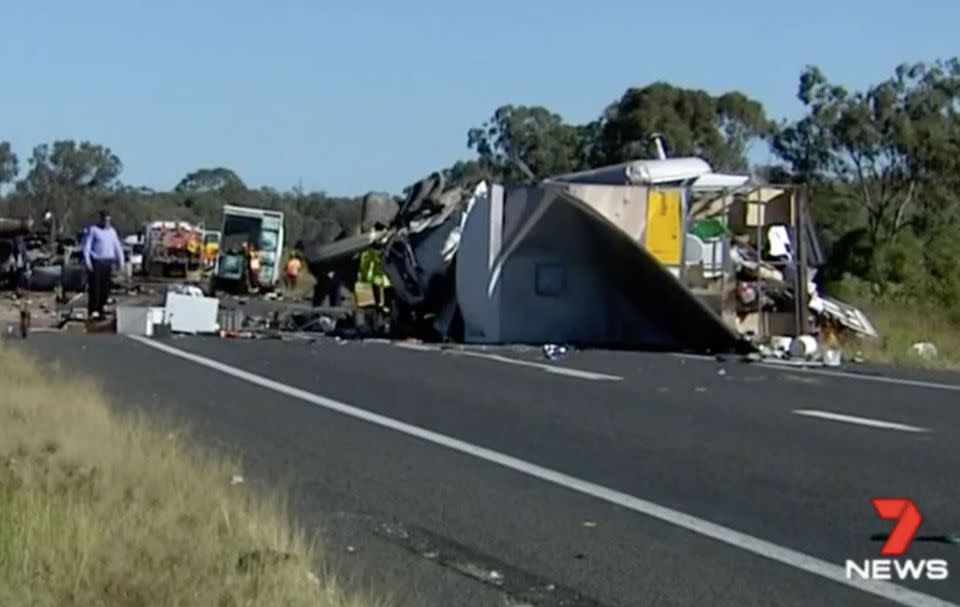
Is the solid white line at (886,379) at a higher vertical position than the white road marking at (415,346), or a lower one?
higher

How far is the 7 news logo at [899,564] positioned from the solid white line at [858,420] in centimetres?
410

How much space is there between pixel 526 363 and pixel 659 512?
10.8m

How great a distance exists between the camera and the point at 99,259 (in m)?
28.4

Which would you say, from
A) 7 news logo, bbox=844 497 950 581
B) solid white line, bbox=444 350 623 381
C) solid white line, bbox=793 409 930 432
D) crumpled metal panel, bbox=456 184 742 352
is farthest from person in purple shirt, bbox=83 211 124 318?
7 news logo, bbox=844 497 950 581

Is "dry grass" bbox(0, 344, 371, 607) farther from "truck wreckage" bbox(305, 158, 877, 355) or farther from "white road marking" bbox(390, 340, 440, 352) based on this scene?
"truck wreckage" bbox(305, 158, 877, 355)

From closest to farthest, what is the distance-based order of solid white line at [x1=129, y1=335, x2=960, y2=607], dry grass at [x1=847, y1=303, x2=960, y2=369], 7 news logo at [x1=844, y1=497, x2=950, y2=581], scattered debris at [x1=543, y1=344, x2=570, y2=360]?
solid white line at [x1=129, y1=335, x2=960, y2=607] < 7 news logo at [x1=844, y1=497, x2=950, y2=581] < scattered debris at [x1=543, y1=344, x2=570, y2=360] < dry grass at [x1=847, y1=303, x2=960, y2=369]

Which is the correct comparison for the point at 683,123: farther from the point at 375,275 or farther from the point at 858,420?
the point at 858,420

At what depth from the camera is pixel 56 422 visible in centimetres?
1171

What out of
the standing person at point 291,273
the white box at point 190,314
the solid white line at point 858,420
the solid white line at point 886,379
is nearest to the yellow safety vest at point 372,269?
the white box at point 190,314

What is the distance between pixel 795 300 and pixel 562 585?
1723 centimetres

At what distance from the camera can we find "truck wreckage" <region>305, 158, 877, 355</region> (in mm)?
24766

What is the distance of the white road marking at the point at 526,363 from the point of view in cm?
1880

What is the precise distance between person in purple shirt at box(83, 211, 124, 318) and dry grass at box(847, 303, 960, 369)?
11279 millimetres

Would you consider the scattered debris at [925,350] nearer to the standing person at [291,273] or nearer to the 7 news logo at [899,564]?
the 7 news logo at [899,564]
